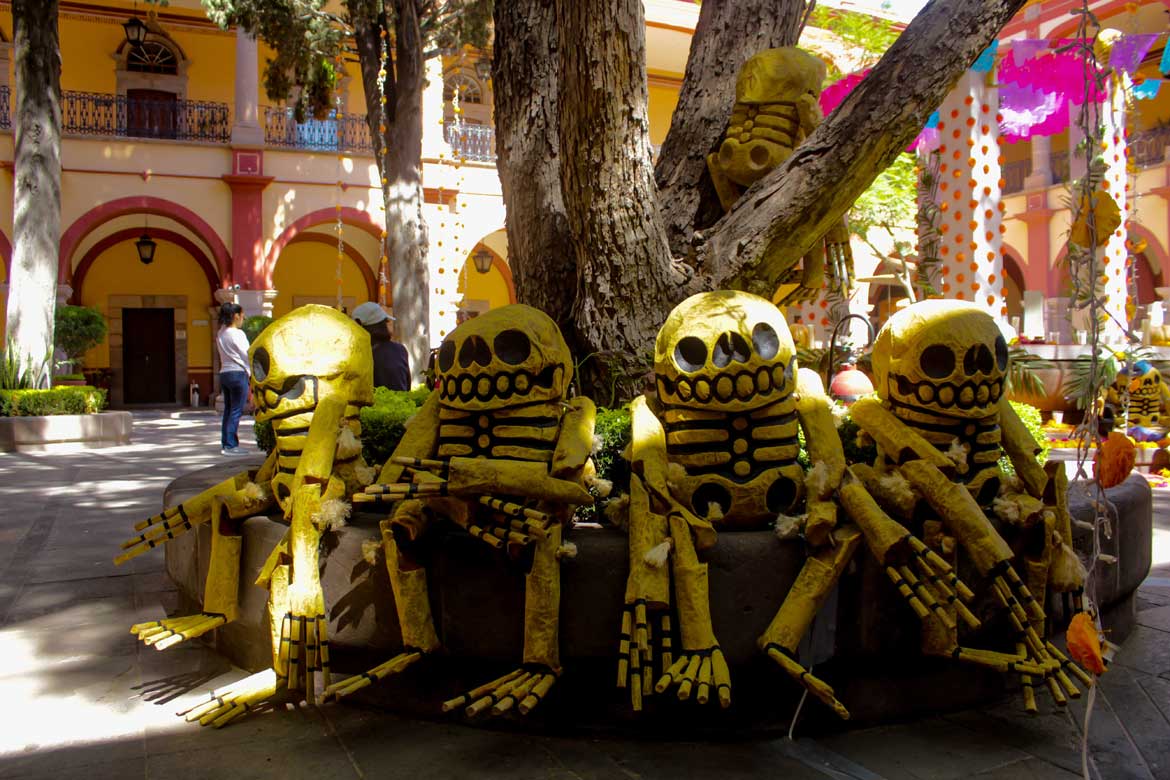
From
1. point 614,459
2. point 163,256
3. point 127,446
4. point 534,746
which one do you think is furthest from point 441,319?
point 163,256

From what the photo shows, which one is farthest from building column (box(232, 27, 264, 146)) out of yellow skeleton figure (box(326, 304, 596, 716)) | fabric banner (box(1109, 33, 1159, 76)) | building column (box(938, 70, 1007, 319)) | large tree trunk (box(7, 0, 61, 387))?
yellow skeleton figure (box(326, 304, 596, 716))

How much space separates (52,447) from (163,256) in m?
12.8

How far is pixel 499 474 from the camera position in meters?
2.70

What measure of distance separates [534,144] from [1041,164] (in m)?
21.3

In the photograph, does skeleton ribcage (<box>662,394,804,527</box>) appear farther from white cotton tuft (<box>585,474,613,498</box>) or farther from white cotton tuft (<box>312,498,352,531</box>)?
white cotton tuft (<box>312,498,352,531</box>)

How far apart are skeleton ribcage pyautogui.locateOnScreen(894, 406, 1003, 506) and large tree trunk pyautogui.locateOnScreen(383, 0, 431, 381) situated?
949 centimetres

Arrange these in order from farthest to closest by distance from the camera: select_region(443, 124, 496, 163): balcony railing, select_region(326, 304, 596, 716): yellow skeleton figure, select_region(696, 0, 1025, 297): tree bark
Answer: select_region(443, 124, 496, 163): balcony railing → select_region(696, 0, 1025, 297): tree bark → select_region(326, 304, 596, 716): yellow skeleton figure

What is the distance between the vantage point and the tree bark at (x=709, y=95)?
464cm

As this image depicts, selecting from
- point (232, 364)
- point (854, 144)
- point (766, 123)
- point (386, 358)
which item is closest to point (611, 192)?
point (766, 123)

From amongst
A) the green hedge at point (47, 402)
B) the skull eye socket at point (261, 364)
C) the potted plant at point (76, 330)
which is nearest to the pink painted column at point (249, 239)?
the potted plant at point (76, 330)

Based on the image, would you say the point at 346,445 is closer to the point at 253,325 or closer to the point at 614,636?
the point at 614,636

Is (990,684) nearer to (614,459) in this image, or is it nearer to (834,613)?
(834,613)

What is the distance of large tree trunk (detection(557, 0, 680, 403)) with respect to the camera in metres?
3.78

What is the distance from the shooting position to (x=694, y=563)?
103 inches
